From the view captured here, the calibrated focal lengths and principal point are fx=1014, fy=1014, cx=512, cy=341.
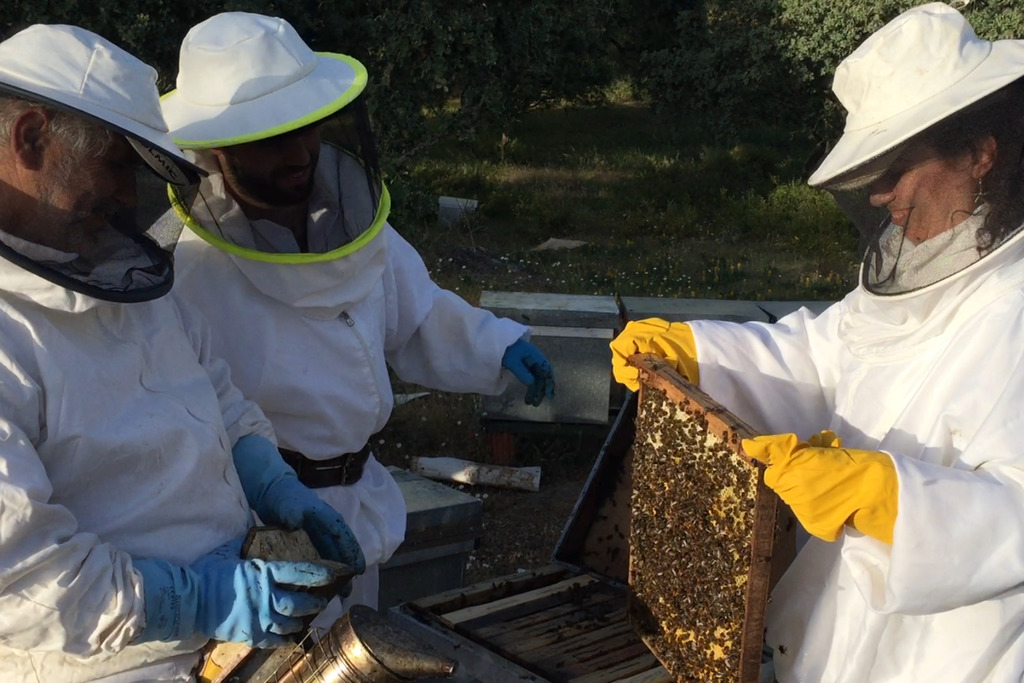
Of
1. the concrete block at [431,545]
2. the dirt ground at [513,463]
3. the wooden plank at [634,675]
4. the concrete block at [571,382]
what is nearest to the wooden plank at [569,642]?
the wooden plank at [634,675]

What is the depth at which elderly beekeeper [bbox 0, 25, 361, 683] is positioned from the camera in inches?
76.8

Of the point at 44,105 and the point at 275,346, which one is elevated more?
the point at 44,105

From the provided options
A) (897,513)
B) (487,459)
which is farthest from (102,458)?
(487,459)

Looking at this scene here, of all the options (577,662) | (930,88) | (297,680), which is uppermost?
(930,88)

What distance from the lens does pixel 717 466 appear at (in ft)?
8.55

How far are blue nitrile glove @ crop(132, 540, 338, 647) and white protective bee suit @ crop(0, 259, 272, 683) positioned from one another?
0.19ft

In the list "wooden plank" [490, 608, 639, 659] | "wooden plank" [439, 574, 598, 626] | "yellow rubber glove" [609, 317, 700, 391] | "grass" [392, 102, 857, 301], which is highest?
"yellow rubber glove" [609, 317, 700, 391]

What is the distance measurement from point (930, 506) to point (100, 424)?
1.74 metres

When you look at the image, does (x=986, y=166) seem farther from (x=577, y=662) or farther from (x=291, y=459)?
(x=291, y=459)

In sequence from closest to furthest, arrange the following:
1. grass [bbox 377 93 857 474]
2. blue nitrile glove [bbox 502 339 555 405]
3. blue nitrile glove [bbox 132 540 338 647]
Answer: blue nitrile glove [bbox 132 540 338 647], blue nitrile glove [bbox 502 339 555 405], grass [bbox 377 93 857 474]

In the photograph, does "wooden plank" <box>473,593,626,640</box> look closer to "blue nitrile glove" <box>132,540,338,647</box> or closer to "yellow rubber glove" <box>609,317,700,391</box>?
"yellow rubber glove" <box>609,317,700,391</box>

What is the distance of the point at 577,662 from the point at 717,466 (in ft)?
2.66

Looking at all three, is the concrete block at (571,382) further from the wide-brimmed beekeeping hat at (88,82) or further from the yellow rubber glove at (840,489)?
the wide-brimmed beekeeping hat at (88,82)

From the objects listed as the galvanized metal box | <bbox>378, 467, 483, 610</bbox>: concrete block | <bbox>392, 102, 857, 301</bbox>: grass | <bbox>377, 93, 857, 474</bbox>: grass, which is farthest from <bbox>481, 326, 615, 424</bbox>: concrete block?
<bbox>392, 102, 857, 301</bbox>: grass
